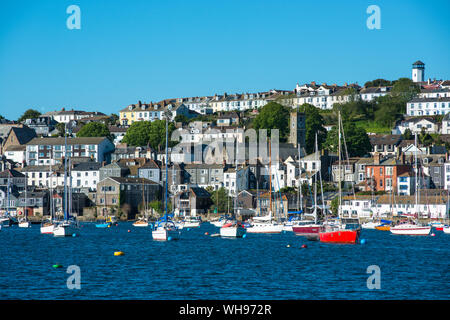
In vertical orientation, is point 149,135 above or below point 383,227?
above

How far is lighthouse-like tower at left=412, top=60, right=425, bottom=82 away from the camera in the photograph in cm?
17300

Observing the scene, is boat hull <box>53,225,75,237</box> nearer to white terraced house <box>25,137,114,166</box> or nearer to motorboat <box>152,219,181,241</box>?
motorboat <box>152,219,181,241</box>

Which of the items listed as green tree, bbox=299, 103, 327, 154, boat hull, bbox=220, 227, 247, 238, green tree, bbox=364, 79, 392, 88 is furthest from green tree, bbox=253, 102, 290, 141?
boat hull, bbox=220, 227, 247, 238

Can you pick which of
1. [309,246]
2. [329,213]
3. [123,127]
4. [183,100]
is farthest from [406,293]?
[183,100]

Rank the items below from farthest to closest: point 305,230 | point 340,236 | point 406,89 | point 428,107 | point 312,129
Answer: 1. point 406,89
2. point 428,107
3. point 312,129
4. point 305,230
5. point 340,236

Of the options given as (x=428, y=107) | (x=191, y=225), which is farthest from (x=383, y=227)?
(x=428, y=107)

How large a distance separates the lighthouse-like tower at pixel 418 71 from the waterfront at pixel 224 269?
114083mm

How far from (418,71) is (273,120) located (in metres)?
51.4

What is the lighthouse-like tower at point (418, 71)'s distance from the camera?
17300cm

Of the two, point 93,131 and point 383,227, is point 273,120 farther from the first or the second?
point 383,227

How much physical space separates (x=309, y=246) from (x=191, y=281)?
21.7 meters

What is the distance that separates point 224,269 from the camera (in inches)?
1610

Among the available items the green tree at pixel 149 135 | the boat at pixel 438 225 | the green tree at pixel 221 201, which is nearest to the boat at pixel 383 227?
the boat at pixel 438 225

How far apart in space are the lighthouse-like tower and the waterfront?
114083mm
